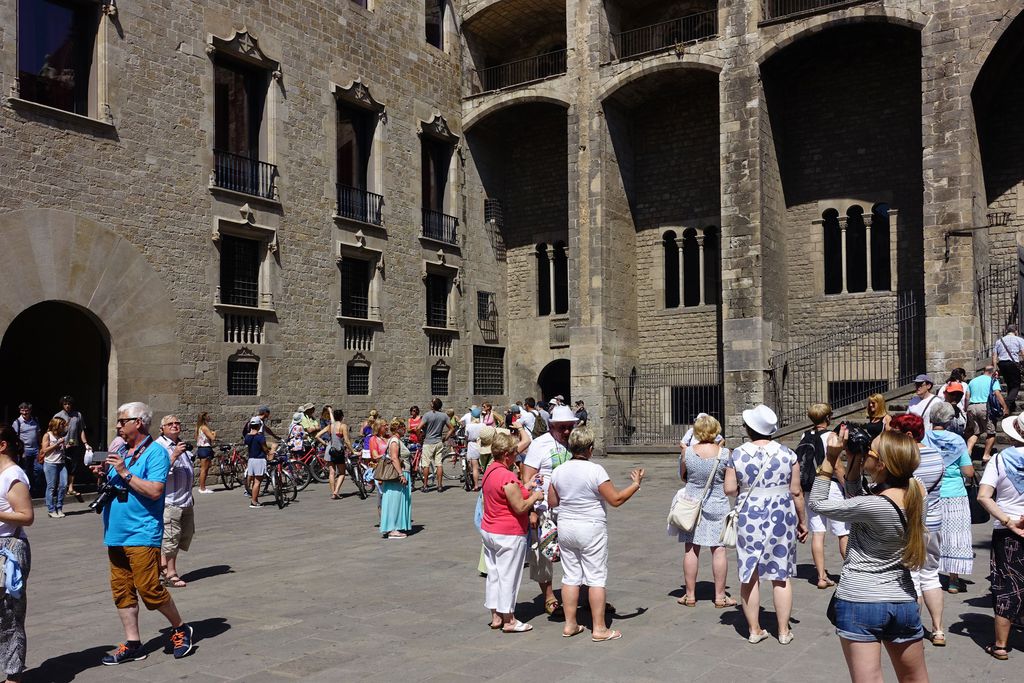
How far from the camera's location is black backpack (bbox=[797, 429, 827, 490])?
23.6 ft

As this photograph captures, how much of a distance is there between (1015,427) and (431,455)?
41.9 ft

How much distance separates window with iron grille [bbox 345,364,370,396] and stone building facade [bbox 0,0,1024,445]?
91 millimetres

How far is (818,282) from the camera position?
23641 mm

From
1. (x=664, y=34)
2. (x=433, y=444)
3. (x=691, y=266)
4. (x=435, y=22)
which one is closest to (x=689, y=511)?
(x=433, y=444)

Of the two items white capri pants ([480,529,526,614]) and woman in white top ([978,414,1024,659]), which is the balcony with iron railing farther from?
woman in white top ([978,414,1024,659])

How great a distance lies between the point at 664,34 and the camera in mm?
25859

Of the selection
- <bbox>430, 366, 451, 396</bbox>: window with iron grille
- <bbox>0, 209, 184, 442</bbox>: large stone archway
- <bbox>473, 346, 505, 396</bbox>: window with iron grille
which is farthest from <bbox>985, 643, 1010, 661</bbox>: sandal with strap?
<bbox>473, 346, 505, 396</bbox>: window with iron grille

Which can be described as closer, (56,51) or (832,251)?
(56,51)

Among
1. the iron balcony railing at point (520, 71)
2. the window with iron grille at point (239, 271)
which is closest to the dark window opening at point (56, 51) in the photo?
the window with iron grille at point (239, 271)

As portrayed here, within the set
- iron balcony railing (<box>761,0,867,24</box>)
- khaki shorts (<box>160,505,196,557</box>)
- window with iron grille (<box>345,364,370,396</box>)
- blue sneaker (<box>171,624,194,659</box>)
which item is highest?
iron balcony railing (<box>761,0,867,24</box>)

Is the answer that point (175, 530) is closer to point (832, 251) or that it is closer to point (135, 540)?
point (135, 540)

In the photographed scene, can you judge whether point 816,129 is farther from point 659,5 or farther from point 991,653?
point 991,653

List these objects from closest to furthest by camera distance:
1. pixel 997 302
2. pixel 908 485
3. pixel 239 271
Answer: pixel 908 485 < pixel 239 271 < pixel 997 302

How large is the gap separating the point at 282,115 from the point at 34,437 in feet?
30.4
